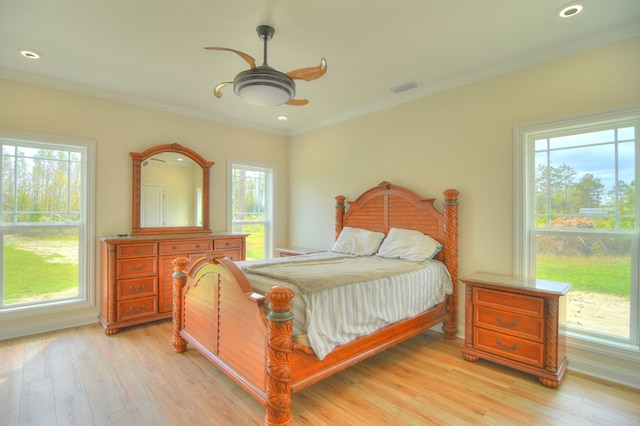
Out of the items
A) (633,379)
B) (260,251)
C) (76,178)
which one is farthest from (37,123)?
(633,379)

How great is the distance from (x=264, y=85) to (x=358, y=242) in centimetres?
221

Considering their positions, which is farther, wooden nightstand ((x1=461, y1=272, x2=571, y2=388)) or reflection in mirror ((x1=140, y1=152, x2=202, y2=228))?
reflection in mirror ((x1=140, y1=152, x2=202, y2=228))

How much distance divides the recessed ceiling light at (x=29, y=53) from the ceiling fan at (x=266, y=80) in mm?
1862

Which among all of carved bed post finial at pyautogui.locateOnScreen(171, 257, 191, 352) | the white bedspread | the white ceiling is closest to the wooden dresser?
carved bed post finial at pyautogui.locateOnScreen(171, 257, 191, 352)

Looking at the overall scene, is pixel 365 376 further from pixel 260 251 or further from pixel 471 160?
pixel 260 251

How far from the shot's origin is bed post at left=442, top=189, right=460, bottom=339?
130 inches

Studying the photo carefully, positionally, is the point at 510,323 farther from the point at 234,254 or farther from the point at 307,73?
the point at 234,254

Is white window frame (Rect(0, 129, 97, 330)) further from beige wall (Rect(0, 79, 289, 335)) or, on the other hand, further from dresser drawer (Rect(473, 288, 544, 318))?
dresser drawer (Rect(473, 288, 544, 318))

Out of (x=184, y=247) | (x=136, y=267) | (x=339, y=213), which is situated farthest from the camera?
(x=339, y=213)

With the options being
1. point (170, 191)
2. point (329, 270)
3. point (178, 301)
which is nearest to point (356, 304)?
point (329, 270)

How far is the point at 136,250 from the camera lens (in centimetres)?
352

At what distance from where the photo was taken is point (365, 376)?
8.26 ft

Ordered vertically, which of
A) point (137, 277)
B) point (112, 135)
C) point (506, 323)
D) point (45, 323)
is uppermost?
point (112, 135)

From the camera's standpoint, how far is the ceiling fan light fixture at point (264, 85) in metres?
2.25
